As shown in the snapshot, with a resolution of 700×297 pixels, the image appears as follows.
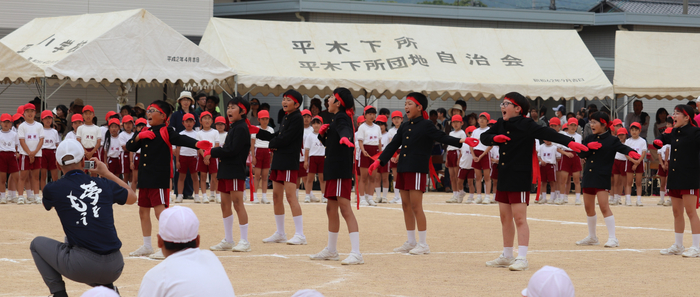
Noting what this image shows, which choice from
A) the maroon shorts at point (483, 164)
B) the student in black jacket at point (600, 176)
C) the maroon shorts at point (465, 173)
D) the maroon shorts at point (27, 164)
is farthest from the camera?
the maroon shorts at point (465, 173)

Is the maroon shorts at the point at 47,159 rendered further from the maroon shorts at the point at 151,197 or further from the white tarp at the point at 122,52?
the maroon shorts at the point at 151,197

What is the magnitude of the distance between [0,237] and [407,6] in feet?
61.5

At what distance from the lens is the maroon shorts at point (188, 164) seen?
55.3ft

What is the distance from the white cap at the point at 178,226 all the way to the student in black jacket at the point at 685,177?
805 cm

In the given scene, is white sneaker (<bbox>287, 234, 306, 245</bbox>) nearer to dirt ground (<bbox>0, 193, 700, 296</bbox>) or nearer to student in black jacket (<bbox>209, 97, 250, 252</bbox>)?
dirt ground (<bbox>0, 193, 700, 296</bbox>)

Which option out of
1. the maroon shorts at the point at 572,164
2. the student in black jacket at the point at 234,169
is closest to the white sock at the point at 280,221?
the student in black jacket at the point at 234,169

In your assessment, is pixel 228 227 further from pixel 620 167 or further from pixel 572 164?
pixel 620 167

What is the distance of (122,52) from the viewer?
1800 centimetres

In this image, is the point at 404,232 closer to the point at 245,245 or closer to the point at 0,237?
the point at 245,245

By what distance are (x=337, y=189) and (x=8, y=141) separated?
31.3 ft

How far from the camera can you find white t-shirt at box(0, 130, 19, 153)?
16.0 m

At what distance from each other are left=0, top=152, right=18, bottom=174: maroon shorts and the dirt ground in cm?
114

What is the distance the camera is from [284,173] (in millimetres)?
10547

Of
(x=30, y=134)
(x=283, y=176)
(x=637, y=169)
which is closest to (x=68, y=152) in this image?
(x=283, y=176)
